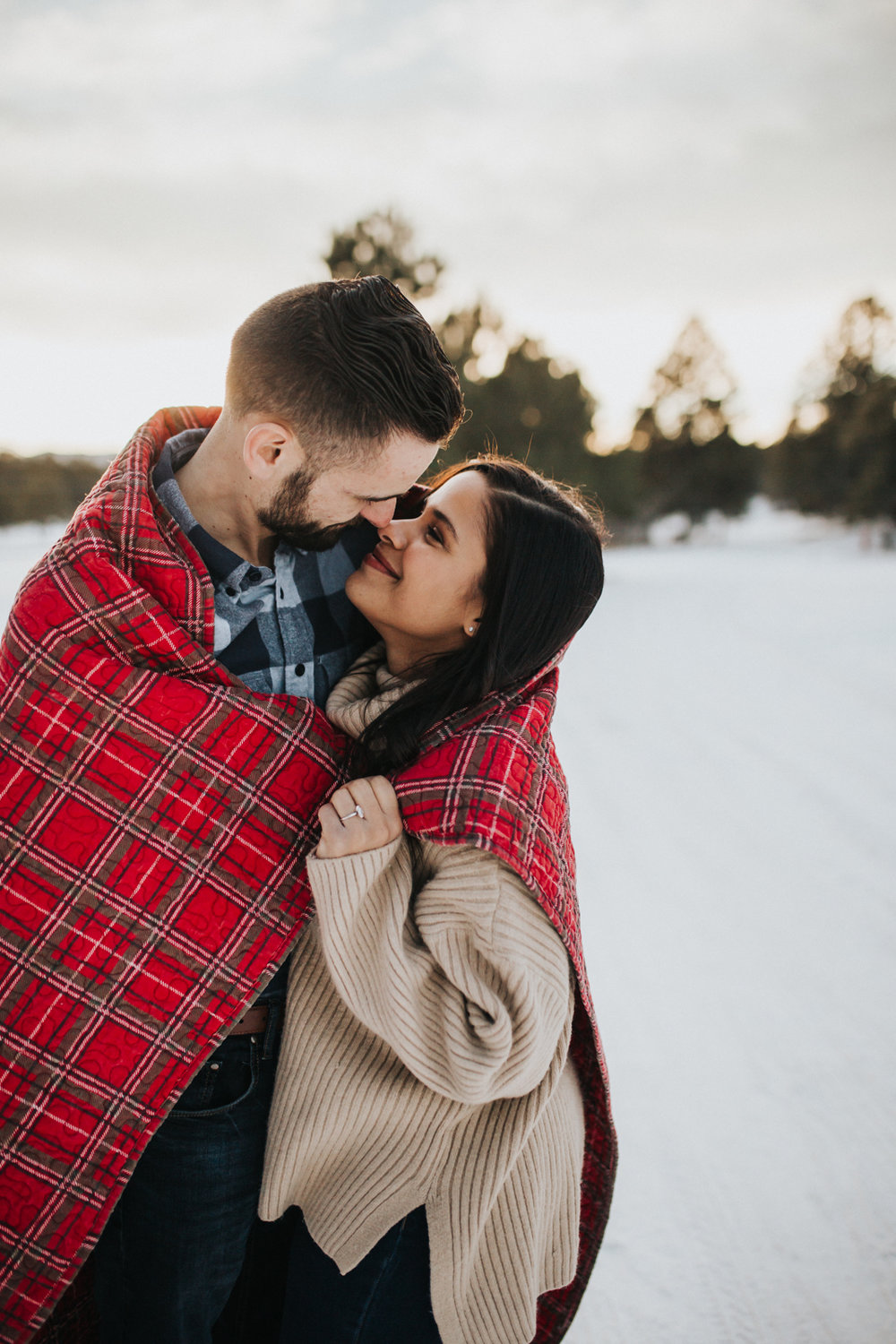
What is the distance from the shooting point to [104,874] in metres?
1.41

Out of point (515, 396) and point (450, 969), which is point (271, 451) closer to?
point (450, 969)

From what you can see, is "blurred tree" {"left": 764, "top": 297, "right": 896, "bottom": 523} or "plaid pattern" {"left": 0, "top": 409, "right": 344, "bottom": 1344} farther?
"blurred tree" {"left": 764, "top": 297, "right": 896, "bottom": 523}

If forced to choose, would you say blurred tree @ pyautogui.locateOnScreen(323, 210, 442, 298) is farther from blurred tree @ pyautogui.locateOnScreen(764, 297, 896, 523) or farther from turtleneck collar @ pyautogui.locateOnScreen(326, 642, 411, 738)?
blurred tree @ pyautogui.locateOnScreen(764, 297, 896, 523)

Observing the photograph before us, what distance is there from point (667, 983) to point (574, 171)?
7699 mm

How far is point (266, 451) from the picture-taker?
1.65 meters

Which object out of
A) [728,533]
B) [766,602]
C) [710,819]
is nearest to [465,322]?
[766,602]

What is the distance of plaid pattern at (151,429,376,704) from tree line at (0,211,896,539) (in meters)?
11.3

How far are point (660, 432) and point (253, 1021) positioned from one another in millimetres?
36177

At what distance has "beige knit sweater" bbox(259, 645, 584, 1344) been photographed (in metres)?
1.30

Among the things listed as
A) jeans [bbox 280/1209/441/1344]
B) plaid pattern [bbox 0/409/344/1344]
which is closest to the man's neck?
plaid pattern [bbox 0/409/344/1344]

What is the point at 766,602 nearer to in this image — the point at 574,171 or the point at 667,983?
the point at 574,171

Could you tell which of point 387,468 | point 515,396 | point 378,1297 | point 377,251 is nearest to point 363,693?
point 387,468

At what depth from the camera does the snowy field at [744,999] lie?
7.27 ft

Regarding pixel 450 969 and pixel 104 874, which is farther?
pixel 104 874
